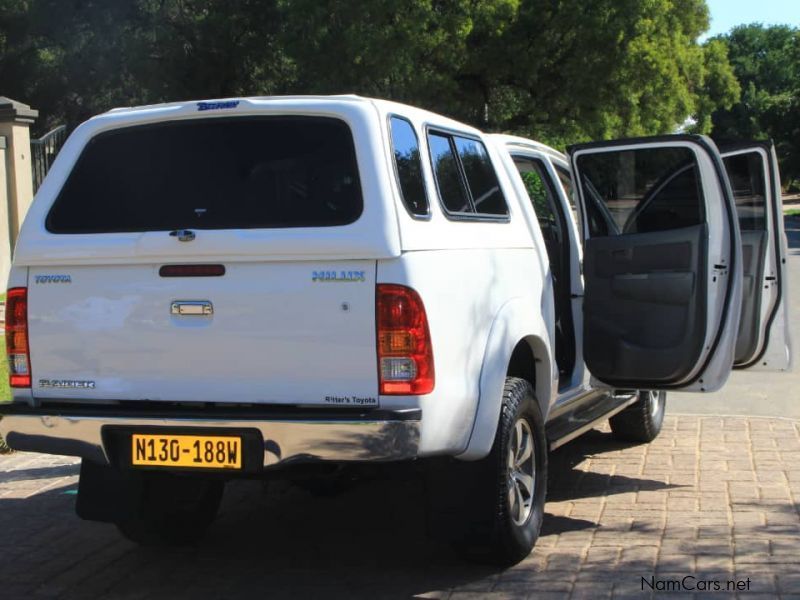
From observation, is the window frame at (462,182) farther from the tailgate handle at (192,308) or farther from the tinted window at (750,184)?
the tinted window at (750,184)

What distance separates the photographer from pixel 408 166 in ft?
14.5

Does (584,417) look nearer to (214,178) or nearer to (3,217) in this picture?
(214,178)

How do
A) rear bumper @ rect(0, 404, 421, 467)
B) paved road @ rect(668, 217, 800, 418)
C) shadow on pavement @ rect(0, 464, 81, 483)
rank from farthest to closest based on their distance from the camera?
paved road @ rect(668, 217, 800, 418) < shadow on pavement @ rect(0, 464, 81, 483) < rear bumper @ rect(0, 404, 421, 467)

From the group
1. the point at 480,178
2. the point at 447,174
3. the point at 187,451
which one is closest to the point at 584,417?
the point at 480,178

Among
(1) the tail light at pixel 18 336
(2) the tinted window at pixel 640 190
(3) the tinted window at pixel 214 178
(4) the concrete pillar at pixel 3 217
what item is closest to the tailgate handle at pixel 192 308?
(3) the tinted window at pixel 214 178

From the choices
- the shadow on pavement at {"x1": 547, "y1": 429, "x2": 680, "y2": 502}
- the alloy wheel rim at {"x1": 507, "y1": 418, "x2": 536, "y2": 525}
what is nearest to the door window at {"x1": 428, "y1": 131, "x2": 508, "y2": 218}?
the alloy wheel rim at {"x1": 507, "y1": 418, "x2": 536, "y2": 525}

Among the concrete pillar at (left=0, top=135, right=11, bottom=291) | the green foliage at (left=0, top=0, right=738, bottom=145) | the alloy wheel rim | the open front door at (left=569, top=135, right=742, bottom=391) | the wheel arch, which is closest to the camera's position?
the wheel arch

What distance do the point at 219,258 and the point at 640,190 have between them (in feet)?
8.86

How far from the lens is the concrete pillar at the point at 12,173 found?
1458cm

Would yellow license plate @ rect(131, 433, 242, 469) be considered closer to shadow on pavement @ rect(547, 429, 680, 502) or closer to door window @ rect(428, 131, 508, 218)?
door window @ rect(428, 131, 508, 218)

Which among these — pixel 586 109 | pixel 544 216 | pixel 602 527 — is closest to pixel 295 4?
pixel 586 109

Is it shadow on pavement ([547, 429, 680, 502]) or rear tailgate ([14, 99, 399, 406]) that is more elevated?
rear tailgate ([14, 99, 399, 406])

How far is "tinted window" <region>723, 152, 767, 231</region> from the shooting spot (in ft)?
20.4

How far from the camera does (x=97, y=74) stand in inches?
1375
